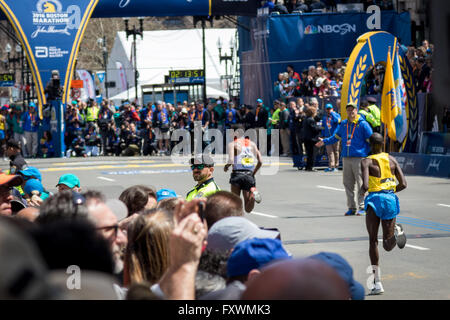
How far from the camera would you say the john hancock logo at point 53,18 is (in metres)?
32.0

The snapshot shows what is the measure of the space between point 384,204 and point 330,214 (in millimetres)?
→ 5879

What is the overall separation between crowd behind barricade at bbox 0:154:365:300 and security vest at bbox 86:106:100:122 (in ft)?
90.9

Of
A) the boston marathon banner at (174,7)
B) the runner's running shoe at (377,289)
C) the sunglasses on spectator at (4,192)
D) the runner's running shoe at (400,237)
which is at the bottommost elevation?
the runner's running shoe at (377,289)

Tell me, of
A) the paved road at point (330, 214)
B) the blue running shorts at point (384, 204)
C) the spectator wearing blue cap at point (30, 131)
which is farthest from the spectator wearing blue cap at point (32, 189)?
the spectator wearing blue cap at point (30, 131)

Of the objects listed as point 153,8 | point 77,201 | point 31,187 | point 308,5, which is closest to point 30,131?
point 153,8

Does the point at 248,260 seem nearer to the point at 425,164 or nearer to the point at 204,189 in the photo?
the point at 204,189

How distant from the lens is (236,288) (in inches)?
134

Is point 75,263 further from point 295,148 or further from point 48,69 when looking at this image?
point 48,69

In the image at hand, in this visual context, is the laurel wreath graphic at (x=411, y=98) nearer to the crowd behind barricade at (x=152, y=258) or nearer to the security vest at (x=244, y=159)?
the security vest at (x=244, y=159)

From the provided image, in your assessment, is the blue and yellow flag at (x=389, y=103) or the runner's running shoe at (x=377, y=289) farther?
the blue and yellow flag at (x=389, y=103)

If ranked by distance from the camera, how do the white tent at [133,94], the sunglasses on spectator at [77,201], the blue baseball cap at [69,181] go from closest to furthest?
the sunglasses on spectator at [77,201] → the blue baseball cap at [69,181] → the white tent at [133,94]

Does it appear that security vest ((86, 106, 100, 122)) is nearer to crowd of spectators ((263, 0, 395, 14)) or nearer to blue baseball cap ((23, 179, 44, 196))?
crowd of spectators ((263, 0, 395, 14))

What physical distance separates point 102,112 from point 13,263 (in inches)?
1287
